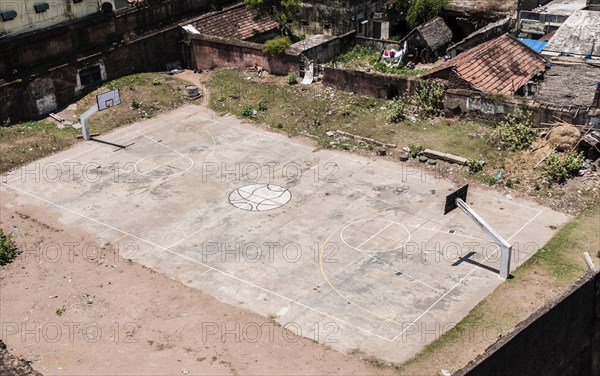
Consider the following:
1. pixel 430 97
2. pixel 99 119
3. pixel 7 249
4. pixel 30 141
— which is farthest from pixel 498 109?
pixel 30 141

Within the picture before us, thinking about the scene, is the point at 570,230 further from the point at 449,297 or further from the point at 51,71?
the point at 51,71

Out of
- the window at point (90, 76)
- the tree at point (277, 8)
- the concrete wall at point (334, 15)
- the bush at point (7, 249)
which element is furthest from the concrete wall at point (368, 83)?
the bush at point (7, 249)

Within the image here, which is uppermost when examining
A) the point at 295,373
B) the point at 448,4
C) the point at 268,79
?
the point at 448,4

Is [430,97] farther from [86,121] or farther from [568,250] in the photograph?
[86,121]

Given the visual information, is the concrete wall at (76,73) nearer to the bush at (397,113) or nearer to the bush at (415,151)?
the bush at (397,113)

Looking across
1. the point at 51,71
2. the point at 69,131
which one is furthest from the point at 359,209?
the point at 51,71

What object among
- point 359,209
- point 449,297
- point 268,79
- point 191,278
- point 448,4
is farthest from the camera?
point 448,4
